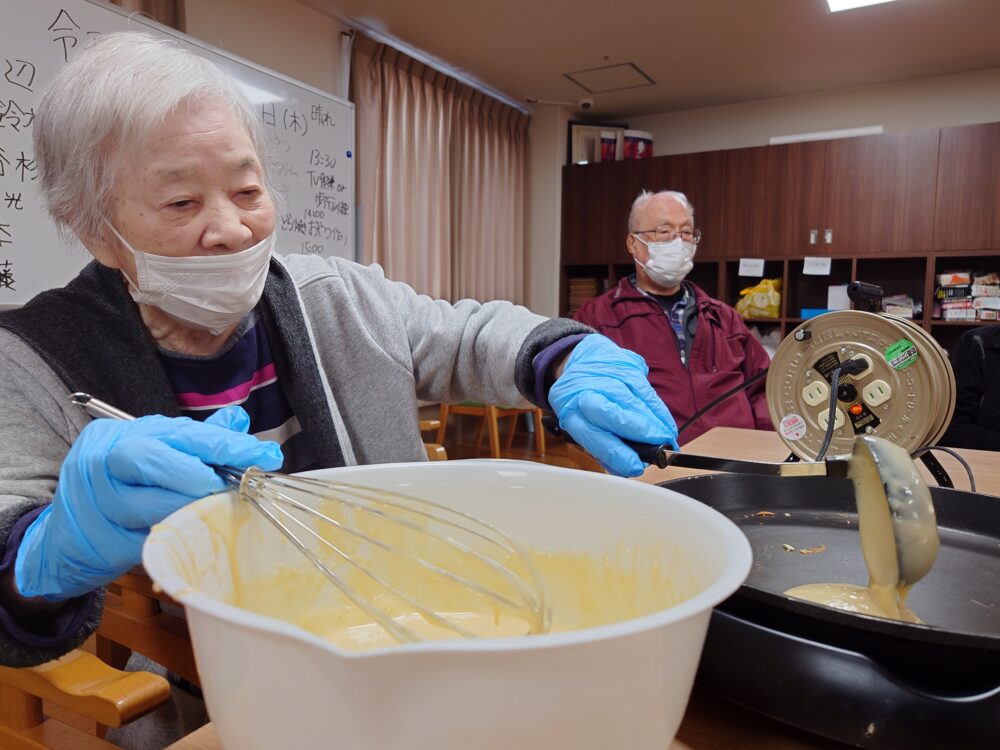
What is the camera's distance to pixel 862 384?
0.87 meters

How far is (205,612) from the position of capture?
266 mm

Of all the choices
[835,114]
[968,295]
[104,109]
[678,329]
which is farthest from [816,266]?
[104,109]

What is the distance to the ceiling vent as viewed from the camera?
3.84 m

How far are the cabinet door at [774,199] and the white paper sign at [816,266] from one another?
5 cm

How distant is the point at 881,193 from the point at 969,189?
42cm

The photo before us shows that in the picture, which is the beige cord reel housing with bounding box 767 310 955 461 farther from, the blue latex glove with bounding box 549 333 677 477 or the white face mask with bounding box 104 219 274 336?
the white face mask with bounding box 104 219 274 336

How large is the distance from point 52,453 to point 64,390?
8 cm

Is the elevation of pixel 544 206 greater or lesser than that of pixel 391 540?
greater

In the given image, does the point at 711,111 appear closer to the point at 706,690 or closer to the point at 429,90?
the point at 429,90

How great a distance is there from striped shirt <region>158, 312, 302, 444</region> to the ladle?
664 millimetres

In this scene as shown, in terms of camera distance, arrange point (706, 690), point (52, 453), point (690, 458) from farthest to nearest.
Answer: point (52, 453)
point (690, 458)
point (706, 690)

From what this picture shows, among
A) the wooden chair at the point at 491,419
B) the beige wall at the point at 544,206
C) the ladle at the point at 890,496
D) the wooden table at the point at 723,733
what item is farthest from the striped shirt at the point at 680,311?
the beige wall at the point at 544,206

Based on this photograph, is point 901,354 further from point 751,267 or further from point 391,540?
point 751,267

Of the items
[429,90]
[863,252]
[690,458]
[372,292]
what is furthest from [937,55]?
[690,458]
